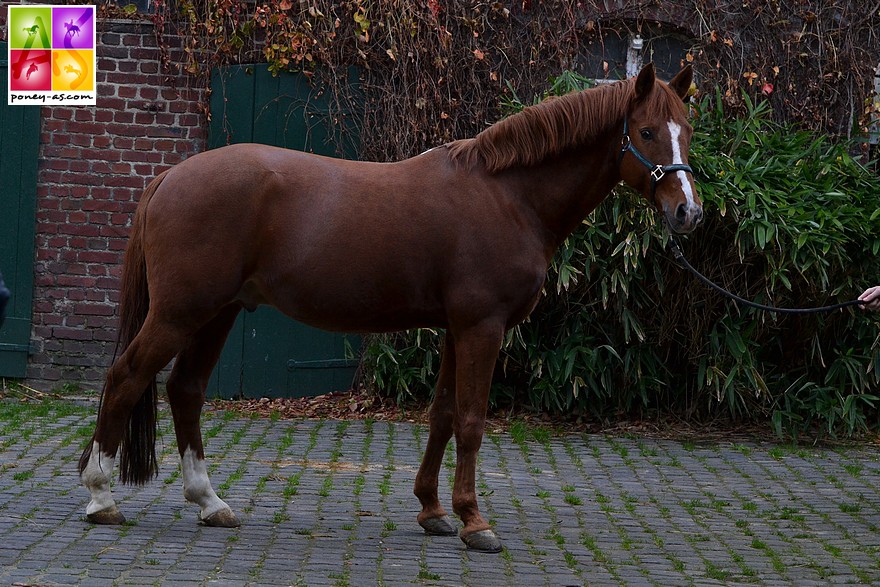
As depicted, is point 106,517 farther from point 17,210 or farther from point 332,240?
point 17,210

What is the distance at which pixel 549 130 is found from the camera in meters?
5.08

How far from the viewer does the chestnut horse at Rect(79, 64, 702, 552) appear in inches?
192

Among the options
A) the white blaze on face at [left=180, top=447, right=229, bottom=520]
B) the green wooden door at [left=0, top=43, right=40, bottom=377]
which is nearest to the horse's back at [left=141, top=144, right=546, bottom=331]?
the white blaze on face at [left=180, top=447, right=229, bottom=520]

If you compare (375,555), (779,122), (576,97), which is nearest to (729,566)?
(375,555)

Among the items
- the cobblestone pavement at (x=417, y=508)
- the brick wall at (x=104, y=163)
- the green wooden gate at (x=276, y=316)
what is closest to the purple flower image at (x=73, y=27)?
the brick wall at (x=104, y=163)

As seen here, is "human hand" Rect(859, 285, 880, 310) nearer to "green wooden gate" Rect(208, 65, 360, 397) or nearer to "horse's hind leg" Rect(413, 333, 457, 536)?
"horse's hind leg" Rect(413, 333, 457, 536)

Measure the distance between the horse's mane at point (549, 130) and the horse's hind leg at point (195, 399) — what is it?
1.35 m

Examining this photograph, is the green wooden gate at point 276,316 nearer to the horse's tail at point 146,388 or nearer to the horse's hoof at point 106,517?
the horse's tail at point 146,388

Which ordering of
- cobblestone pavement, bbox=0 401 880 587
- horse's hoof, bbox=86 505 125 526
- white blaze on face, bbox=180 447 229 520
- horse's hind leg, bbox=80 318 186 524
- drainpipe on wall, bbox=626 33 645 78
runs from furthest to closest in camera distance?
drainpipe on wall, bbox=626 33 645 78
white blaze on face, bbox=180 447 229 520
horse's hoof, bbox=86 505 125 526
horse's hind leg, bbox=80 318 186 524
cobblestone pavement, bbox=0 401 880 587

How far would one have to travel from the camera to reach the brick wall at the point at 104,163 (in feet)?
29.5

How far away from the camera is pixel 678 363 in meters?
8.54

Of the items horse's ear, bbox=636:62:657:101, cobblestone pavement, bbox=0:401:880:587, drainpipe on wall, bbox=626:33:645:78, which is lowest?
cobblestone pavement, bbox=0:401:880:587

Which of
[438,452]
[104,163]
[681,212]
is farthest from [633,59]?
[438,452]

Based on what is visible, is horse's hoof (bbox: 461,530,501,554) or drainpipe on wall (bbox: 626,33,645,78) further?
drainpipe on wall (bbox: 626,33,645,78)
